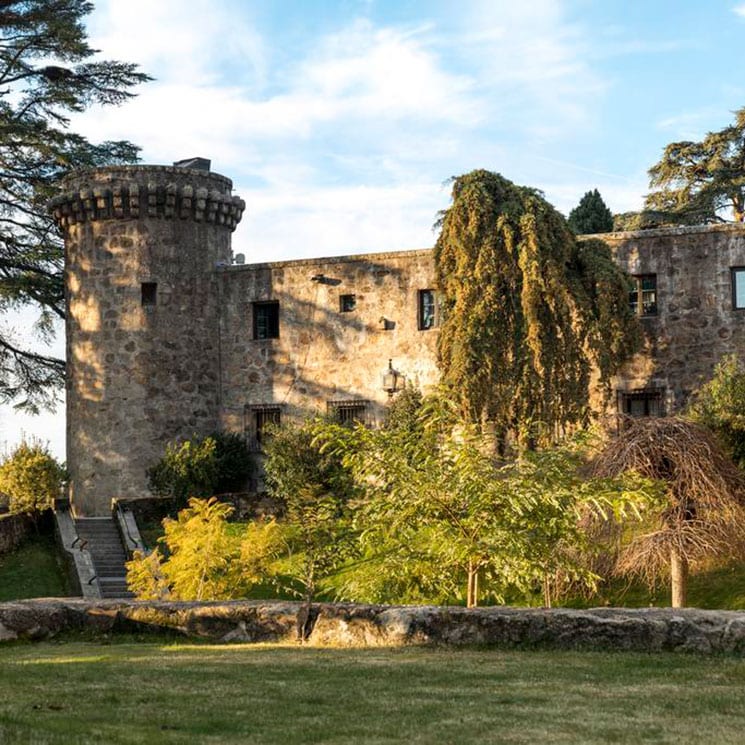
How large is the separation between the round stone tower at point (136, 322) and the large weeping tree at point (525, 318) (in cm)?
717

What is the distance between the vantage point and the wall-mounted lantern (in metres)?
32.6

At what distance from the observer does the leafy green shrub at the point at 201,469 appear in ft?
104

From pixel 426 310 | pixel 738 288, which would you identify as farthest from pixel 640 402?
pixel 426 310

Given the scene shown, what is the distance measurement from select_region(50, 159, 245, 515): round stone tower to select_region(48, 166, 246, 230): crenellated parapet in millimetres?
25

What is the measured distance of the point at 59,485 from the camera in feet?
112

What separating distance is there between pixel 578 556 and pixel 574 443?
3.19m

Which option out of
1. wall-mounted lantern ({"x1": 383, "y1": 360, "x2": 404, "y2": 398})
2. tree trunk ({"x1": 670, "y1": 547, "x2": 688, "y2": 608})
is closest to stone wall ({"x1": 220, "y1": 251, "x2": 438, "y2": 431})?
wall-mounted lantern ({"x1": 383, "y1": 360, "x2": 404, "y2": 398})

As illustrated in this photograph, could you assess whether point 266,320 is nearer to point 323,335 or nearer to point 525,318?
point 323,335

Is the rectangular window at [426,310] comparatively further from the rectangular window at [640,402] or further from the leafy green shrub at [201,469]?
the leafy green shrub at [201,469]

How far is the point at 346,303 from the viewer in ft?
110

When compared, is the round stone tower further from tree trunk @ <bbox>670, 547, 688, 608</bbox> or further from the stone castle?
tree trunk @ <bbox>670, 547, 688, 608</bbox>

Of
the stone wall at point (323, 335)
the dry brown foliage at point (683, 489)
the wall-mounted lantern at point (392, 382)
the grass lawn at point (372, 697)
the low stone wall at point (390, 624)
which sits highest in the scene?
the stone wall at point (323, 335)

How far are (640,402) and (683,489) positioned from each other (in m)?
9.98

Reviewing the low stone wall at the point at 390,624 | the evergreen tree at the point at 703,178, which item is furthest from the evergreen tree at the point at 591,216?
the low stone wall at the point at 390,624
